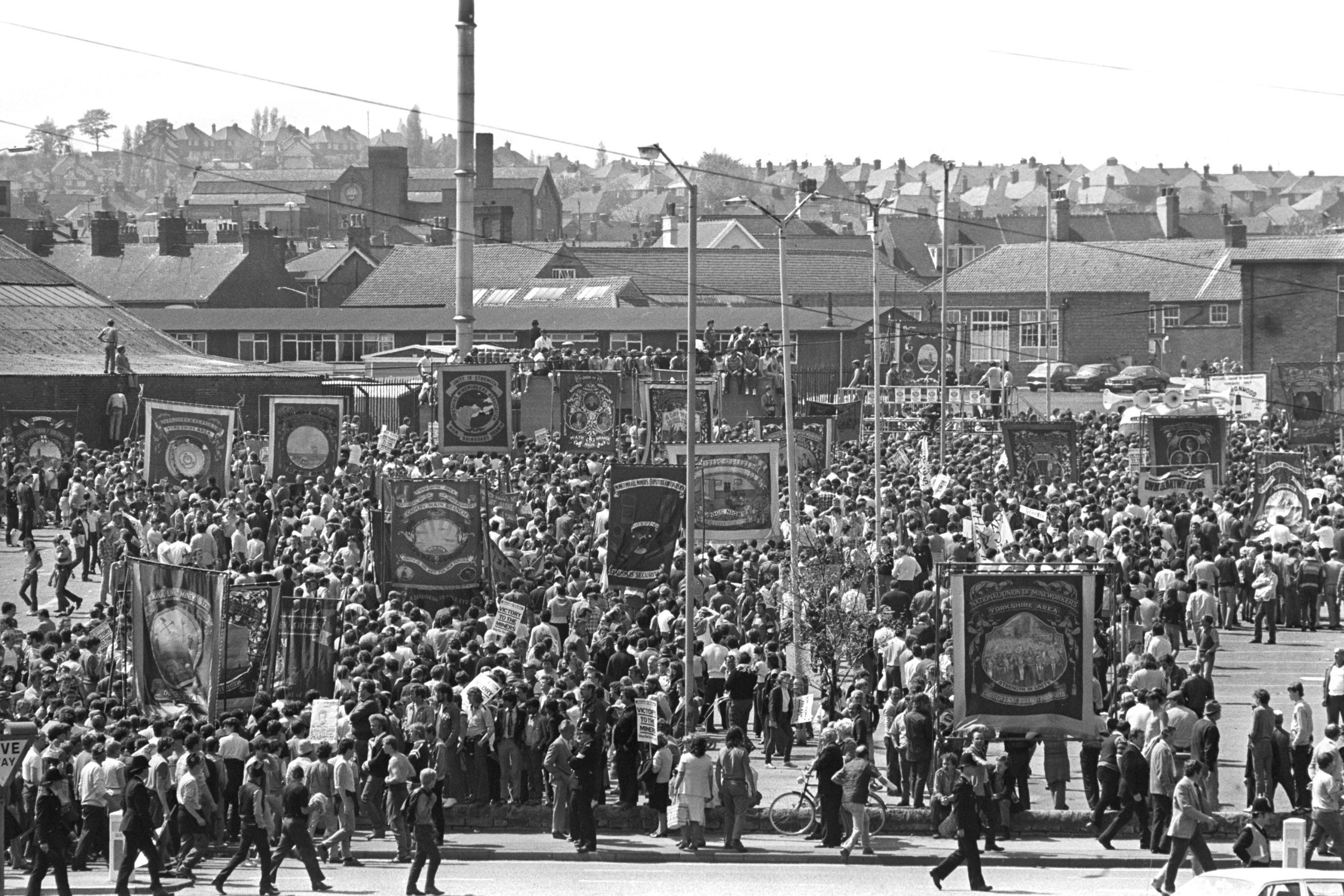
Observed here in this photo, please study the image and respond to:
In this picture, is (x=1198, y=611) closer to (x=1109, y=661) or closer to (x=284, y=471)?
(x=1109, y=661)

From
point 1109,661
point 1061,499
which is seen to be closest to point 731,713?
point 1109,661

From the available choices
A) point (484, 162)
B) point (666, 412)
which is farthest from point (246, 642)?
point (484, 162)

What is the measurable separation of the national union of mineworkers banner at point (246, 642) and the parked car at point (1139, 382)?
161ft

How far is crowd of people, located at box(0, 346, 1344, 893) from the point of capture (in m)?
17.9

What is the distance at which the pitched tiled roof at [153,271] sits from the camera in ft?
→ 282

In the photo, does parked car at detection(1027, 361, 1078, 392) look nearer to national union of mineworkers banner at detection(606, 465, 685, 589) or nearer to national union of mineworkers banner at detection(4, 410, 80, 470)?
national union of mineworkers banner at detection(4, 410, 80, 470)

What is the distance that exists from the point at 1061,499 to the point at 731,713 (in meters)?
12.7

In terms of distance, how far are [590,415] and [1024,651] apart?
19.5m

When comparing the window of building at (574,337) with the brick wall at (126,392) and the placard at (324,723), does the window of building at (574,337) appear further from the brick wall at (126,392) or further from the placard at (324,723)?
A: the placard at (324,723)

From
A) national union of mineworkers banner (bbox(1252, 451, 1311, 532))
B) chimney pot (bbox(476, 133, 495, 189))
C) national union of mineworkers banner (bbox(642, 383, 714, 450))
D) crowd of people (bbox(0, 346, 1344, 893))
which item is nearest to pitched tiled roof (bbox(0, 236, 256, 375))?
national union of mineworkers banner (bbox(642, 383, 714, 450))

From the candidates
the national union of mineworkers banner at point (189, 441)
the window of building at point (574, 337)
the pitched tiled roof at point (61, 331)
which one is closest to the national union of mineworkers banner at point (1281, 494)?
the national union of mineworkers banner at point (189, 441)

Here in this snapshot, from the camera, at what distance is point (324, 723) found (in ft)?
63.3

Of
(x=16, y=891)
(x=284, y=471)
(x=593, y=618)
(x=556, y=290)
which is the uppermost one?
(x=556, y=290)

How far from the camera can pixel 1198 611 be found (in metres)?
26.9
